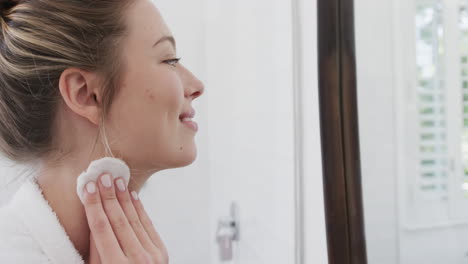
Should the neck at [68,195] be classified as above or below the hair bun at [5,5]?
below

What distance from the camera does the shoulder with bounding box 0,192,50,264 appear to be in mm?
523

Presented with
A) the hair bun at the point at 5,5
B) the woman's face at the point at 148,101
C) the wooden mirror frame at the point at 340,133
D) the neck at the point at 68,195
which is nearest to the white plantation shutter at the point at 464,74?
the wooden mirror frame at the point at 340,133

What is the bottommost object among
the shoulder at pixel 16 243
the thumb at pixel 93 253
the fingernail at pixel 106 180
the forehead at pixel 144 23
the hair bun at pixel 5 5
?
the thumb at pixel 93 253

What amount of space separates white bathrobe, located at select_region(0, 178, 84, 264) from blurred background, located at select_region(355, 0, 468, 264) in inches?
18.1

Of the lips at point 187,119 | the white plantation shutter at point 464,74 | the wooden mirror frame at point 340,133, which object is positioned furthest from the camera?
the lips at point 187,119

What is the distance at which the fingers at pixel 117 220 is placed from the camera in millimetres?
545

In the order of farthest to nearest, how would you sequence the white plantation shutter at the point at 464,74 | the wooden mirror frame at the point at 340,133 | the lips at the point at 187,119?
the lips at the point at 187,119, the wooden mirror frame at the point at 340,133, the white plantation shutter at the point at 464,74

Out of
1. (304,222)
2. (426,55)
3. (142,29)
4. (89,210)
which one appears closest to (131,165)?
(89,210)

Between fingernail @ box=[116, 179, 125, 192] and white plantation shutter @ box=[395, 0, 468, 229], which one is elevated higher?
white plantation shutter @ box=[395, 0, 468, 229]

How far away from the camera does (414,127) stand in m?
0.39

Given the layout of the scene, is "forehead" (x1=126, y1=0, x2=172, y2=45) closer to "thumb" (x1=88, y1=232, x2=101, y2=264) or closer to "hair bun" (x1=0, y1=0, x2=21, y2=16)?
"hair bun" (x1=0, y1=0, x2=21, y2=16)

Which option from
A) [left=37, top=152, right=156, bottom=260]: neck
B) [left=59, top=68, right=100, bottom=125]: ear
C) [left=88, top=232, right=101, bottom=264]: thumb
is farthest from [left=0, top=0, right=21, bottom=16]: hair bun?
[left=88, top=232, right=101, bottom=264]: thumb

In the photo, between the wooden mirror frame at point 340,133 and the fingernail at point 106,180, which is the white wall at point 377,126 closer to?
the wooden mirror frame at point 340,133

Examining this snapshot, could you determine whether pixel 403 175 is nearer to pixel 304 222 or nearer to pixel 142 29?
pixel 304 222
